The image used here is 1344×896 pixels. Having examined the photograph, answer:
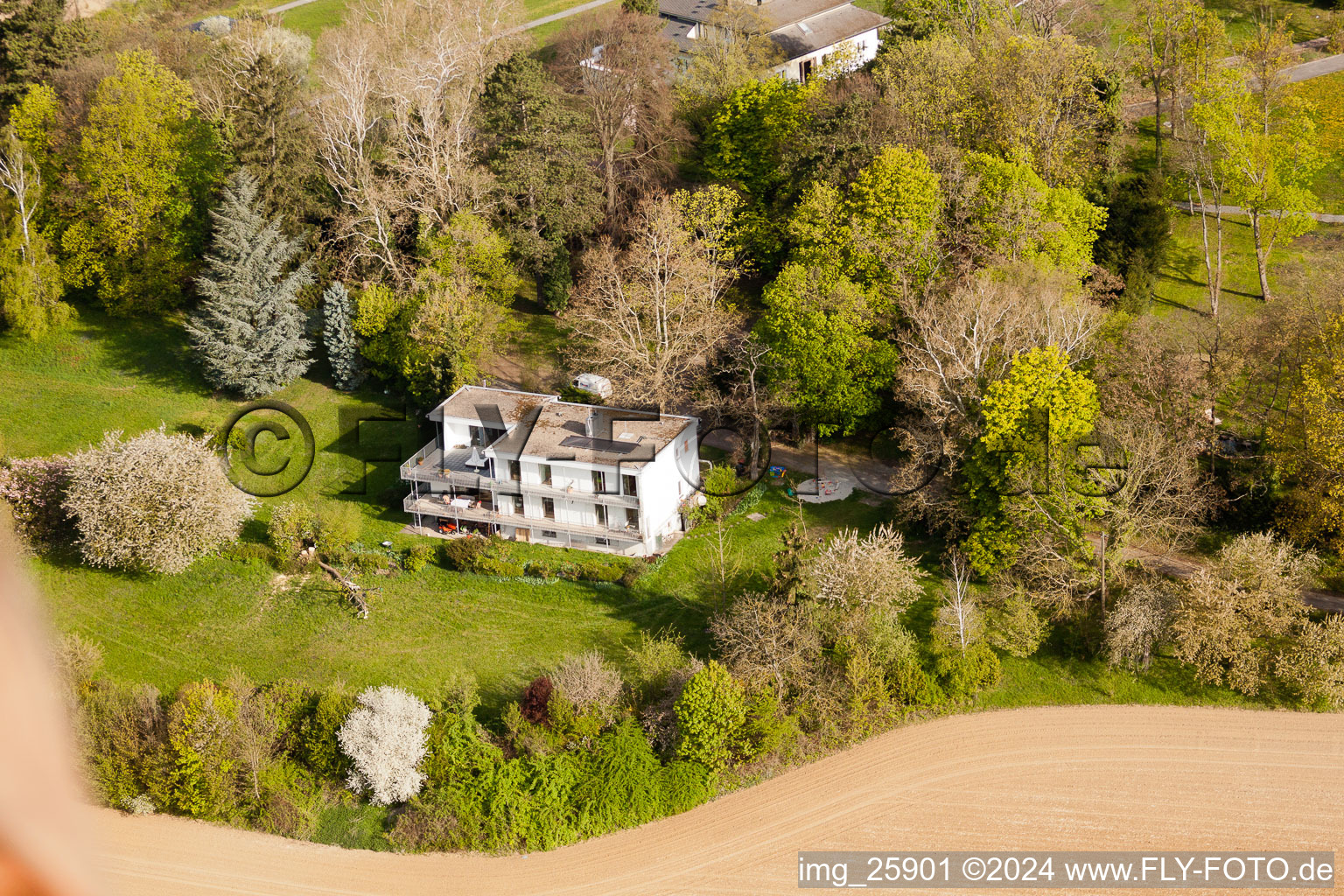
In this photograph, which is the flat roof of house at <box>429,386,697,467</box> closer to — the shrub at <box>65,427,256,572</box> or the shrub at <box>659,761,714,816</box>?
the shrub at <box>65,427,256,572</box>

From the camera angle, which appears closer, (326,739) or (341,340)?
(326,739)

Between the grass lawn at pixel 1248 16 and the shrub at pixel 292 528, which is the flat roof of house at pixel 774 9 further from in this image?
the shrub at pixel 292 528

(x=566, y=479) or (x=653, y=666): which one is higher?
(x=566, y=479)

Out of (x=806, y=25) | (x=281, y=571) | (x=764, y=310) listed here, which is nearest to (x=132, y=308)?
(x=281, y=571)

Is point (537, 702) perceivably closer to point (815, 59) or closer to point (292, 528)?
point (292, 528)

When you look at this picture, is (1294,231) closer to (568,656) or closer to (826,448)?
(826,448)

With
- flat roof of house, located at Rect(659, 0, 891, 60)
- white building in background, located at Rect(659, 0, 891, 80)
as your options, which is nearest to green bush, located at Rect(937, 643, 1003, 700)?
white building in background, located at Rect(659, 0, 891, 80)

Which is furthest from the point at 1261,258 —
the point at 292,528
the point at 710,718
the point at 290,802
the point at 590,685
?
the point at 290,802

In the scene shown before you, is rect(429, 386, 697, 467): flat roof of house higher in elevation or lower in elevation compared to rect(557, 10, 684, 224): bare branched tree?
lower
